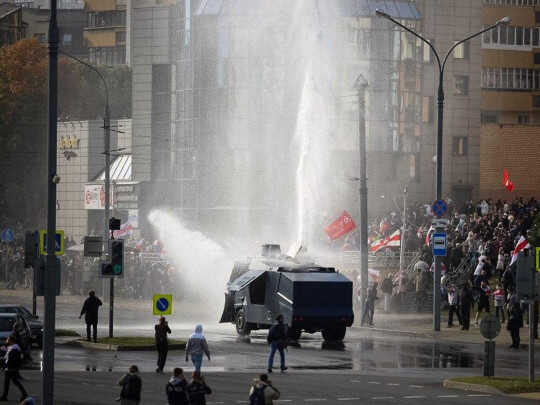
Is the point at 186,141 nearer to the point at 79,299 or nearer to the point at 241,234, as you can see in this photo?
the point at 241,234

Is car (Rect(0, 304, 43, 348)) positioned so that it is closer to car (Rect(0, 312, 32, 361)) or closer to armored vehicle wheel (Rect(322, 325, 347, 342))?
car (Rect(0, 312, 32, 361))

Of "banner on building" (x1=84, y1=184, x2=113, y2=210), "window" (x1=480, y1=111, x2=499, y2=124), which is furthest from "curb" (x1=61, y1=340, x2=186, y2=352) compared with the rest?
"window" (x1=480, y1=111, x2=499, y2=124)

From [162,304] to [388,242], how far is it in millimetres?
22682

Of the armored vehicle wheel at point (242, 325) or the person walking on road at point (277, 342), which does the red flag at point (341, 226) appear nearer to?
the armored vehicle wheel at point (242, 325)

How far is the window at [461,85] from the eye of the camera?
86500 millimetres

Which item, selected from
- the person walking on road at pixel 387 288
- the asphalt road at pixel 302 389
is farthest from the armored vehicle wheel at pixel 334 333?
the person walking on road at pixel 387 288

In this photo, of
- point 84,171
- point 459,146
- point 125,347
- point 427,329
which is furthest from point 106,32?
point 125,347

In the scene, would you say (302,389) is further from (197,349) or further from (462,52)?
(462,52)

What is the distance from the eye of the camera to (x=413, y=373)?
106 ft

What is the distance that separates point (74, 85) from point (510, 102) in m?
34.5

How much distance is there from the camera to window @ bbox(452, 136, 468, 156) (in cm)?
8612

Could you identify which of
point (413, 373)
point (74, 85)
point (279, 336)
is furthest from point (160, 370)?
point (74, 85)

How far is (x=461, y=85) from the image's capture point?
3415 inches

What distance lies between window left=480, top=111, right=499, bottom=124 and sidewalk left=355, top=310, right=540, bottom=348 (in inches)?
1572
